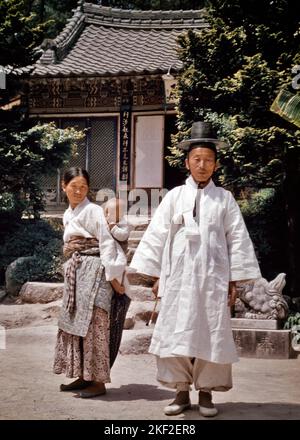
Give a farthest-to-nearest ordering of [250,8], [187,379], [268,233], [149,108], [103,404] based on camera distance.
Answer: [149,108] < [268,233] < [250,8] < [103,404] < [187,379]

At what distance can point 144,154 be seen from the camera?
52.6 feet

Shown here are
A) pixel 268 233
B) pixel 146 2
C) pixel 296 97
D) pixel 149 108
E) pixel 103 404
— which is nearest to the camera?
pixel 103 404

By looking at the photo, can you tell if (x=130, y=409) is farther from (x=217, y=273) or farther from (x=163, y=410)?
(x=217, y=273)

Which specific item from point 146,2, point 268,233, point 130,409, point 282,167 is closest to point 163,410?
point 130,409

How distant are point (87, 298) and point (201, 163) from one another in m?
1.40

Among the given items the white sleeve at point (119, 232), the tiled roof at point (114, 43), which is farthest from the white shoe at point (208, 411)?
the tiled roof at point (114, 43)

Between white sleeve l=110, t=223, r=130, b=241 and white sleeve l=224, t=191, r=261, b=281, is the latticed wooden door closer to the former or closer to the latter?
white sleeve l=110, t=223, r=130, b=241

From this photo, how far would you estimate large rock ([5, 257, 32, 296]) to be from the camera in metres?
10.3

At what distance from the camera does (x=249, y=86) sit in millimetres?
8844

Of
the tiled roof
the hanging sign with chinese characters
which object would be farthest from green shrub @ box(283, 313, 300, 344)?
the hanging sign with chinese characters

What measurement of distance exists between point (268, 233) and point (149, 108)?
6.21 meters

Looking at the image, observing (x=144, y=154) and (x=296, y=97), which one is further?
(x=144, y=154)

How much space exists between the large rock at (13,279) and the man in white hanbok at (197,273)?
613 cm

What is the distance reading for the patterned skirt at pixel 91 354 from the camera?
195 inches
